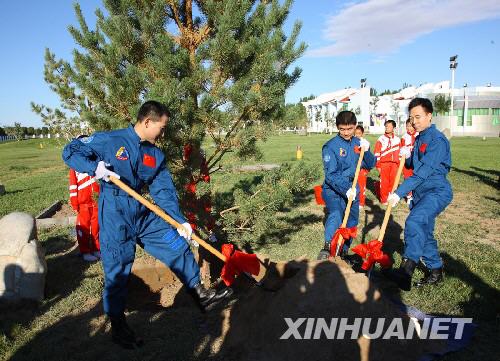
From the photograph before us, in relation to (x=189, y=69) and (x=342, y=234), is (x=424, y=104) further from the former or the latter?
(x=189, y=69)

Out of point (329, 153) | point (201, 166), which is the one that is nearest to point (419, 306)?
point (329, 153)

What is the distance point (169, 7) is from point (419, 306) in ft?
13.6

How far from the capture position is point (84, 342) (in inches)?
138

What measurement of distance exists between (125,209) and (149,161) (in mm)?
486

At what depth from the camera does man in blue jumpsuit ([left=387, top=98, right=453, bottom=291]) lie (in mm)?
4148

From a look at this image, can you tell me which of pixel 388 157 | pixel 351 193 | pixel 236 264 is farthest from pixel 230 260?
pixel 388 157

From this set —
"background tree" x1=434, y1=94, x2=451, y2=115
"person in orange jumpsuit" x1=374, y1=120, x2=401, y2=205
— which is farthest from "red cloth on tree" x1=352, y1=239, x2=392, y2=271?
"background tree" x1=434, y1=94, x2=451, y2=115

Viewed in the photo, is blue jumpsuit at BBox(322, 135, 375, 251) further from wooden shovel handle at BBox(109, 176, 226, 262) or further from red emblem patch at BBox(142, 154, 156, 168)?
red emblem patch at BBox(142, 154, 156, 168)

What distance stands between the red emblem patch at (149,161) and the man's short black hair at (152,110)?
354 millimetres

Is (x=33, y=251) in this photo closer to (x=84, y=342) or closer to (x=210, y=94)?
(x=84, y=342)

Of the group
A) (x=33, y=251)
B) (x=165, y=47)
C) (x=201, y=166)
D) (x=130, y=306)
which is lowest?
(x=130, y=306)

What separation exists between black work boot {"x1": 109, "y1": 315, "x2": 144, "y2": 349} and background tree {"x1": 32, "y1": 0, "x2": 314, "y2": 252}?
158 cm

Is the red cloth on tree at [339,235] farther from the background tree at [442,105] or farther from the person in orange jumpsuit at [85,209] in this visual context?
the background tree at [442,105]

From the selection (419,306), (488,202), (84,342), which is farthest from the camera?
(488,202)
